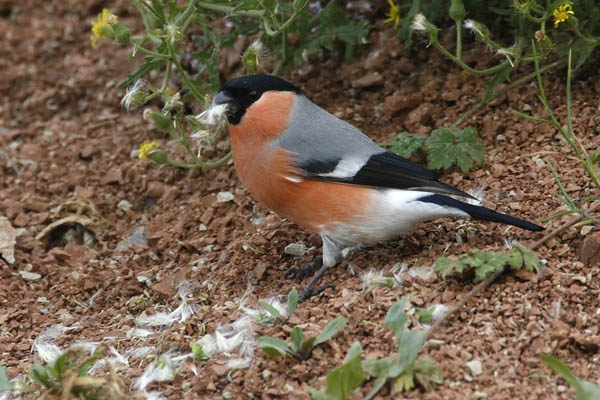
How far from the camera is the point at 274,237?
459cm

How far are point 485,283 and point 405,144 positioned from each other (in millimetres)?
1308

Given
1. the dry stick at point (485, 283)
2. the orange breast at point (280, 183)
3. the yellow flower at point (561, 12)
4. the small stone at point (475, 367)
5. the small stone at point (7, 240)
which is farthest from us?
the small stone at point (7, 240)

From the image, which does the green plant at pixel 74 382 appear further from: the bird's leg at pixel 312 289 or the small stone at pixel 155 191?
the small stone at pixel 155 191

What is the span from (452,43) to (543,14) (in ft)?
3.88

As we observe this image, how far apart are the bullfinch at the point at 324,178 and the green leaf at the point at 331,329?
0.70 m

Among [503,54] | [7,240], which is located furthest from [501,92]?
[7,240]

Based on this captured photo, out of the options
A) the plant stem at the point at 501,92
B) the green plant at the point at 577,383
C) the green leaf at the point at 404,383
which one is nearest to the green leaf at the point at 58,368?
the green leaf at the point at 404,383

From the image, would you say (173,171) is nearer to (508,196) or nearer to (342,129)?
(342,129)

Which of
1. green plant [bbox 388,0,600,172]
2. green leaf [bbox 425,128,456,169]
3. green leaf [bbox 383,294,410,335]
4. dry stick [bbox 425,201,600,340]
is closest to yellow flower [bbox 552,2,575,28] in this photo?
green plant [bbox 388,0,600,172]

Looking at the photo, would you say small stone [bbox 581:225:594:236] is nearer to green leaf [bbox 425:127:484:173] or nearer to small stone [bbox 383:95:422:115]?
green leaf [bbox 425:127:484:173]

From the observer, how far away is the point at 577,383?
2.77m

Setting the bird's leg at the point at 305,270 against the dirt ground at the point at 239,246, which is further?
the bird's leg at the point at 305,270

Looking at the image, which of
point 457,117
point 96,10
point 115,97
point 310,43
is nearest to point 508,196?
point 457,117

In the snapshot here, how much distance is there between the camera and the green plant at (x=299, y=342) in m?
3.22
